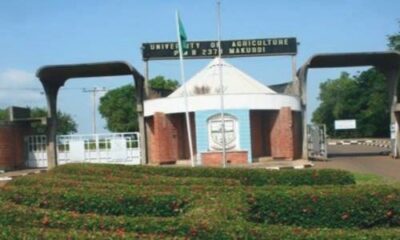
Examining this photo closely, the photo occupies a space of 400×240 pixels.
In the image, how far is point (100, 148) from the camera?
3169 cm

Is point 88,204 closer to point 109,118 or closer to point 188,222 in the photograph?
point 188,222

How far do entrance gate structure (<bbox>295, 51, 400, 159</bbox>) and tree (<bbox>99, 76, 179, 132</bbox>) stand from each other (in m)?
43.9

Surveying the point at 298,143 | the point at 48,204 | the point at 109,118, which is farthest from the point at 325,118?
the point at 48,204

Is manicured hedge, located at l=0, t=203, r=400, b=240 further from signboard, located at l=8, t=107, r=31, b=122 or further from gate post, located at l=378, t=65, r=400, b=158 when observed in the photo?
signboard, located at l=8, t=107, r=31, b=122

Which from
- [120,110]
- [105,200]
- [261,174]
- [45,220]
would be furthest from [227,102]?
[120,110]

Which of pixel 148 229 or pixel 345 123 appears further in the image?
pixel 345 123

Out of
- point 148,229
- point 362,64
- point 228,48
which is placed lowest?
point 148,229

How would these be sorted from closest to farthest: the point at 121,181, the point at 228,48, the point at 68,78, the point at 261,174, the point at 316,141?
the point at 121,181 → the point at 261,174 → the point at 316,141 → the point at 68,78 → the point at 228,48

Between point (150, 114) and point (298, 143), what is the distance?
7837 millimetres

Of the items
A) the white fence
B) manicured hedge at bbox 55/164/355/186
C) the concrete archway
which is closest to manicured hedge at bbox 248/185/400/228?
manicured hedge at bbox 55/164/355/186

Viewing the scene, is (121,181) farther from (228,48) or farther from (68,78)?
(228,48)

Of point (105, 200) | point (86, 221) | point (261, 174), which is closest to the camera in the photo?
point (86, 221)

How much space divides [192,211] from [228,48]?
2414 centimetres

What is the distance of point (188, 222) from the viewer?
689 cm
